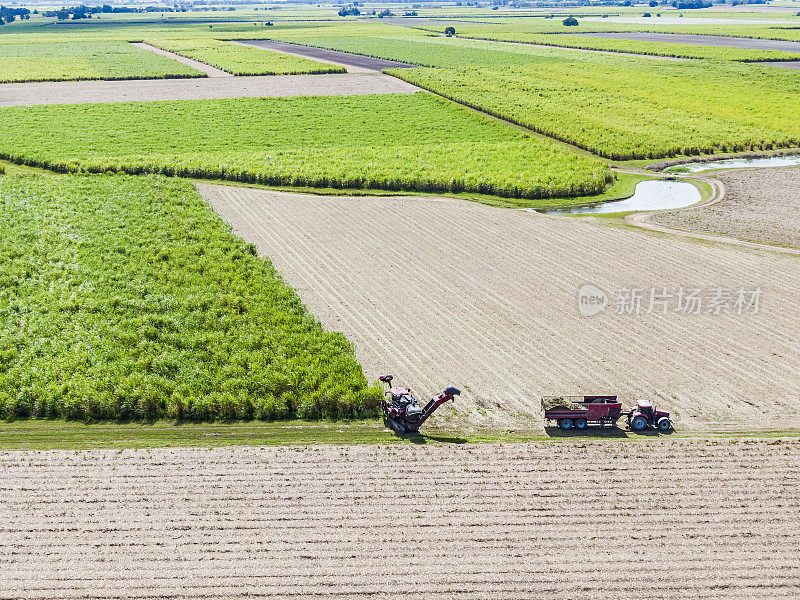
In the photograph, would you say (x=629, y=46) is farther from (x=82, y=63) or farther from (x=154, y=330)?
(x=154, y=330)

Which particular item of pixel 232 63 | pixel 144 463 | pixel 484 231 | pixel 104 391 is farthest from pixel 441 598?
pixel 232 63

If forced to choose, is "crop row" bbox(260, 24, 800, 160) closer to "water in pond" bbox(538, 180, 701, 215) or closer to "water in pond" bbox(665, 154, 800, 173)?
"water in pond" bbox(665, 154, 800, 173)

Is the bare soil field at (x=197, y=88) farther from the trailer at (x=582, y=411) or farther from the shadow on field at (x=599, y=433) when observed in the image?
the shadow on field at (x=599, y=433)

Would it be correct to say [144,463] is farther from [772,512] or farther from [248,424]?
[772,512]

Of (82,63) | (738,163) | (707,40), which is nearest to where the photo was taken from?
(738,163)

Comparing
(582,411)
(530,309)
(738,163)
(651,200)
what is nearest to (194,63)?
(738,163)
